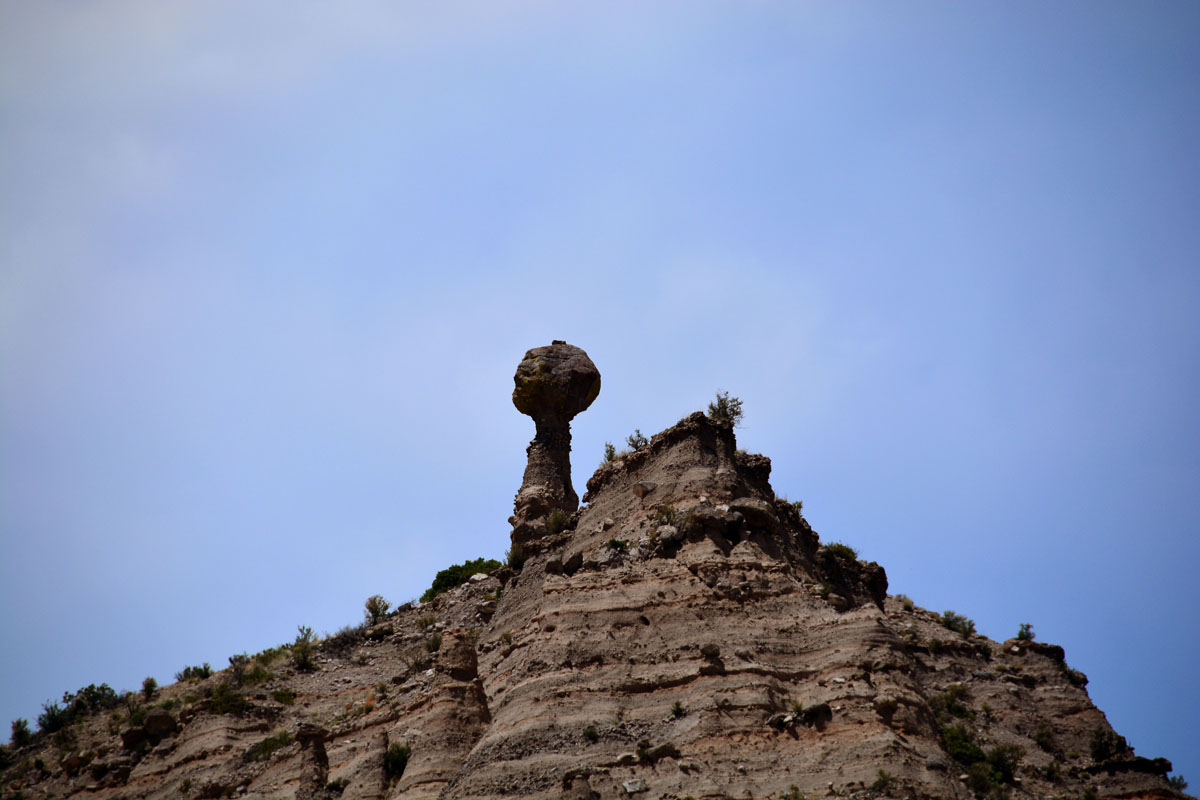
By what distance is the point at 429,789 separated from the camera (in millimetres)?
20516

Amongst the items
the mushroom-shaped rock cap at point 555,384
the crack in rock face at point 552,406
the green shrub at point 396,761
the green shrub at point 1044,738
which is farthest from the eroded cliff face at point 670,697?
the mushroom-shaped rock cap at point 555,384

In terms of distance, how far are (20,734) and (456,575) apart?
16078 millimetres

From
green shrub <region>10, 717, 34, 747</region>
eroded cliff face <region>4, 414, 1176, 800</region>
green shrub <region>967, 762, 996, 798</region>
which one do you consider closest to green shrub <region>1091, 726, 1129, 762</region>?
eroded cliff face <region>4, 414, 1176, 800</region>

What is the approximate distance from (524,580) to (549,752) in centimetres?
943

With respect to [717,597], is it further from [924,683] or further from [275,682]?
[275,682]

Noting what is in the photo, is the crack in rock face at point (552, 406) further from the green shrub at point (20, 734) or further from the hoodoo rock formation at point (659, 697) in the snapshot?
the green shrub at point (20, 734)

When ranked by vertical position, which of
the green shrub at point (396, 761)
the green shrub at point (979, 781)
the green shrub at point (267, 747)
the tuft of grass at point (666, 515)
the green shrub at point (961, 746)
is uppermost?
the tuft of grass at point (666, 515)

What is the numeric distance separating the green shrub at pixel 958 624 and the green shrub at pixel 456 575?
1819 centimetres

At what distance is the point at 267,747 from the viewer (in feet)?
86.7

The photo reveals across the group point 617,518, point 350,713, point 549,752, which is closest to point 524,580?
point 617,518

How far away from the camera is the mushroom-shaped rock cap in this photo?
123ft

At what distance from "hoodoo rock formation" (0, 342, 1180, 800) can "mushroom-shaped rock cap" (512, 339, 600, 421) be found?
711cm

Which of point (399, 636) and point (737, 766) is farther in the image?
point (399, 636)

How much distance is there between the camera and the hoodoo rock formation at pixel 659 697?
58.1ft
